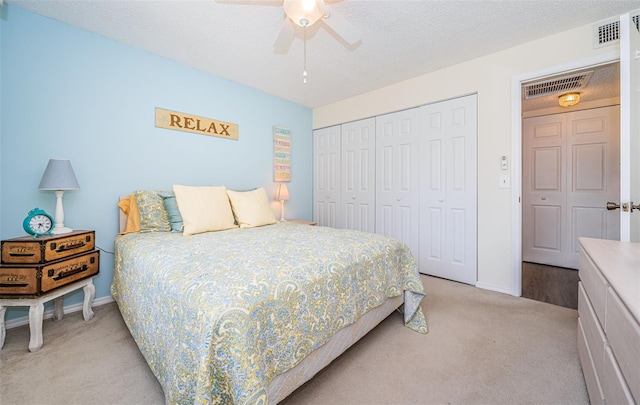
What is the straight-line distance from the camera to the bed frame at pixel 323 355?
1131 millimetres

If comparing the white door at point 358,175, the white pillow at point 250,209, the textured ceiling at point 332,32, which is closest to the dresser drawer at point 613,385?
the textured ceiling at point 332,32

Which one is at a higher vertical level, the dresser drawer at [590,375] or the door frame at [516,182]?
the door frame at [516,182]

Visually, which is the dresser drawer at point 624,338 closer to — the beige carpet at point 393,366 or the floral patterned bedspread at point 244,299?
the beige carpet at point 393,366

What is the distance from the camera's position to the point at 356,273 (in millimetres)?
1559

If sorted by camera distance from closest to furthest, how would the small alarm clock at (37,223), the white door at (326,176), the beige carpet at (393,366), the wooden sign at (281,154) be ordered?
1. the beige carpet at (393,366)
2. the small alarm clock at (37,223)
3. the wooden sign at (281,154)
4. the white door at (326,176)

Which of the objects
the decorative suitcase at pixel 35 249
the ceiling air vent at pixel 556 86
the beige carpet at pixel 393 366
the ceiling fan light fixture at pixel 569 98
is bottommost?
the beige carpet at pixel 393 366

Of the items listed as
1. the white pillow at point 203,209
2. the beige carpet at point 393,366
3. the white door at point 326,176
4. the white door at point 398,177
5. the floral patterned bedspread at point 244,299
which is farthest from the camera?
the white door at point 326,176

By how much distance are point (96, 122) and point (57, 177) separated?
686 mm

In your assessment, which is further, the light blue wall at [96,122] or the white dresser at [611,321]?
the light blue wall at [96,122]

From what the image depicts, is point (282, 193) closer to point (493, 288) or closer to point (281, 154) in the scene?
point (281, 154)

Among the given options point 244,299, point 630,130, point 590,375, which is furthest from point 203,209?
point 630,130

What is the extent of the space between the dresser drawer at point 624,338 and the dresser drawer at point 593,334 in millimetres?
124

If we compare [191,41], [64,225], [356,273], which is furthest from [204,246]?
[191,41]

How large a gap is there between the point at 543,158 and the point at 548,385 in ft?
11.6
